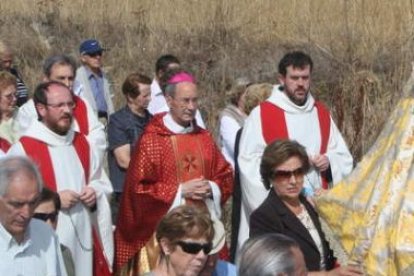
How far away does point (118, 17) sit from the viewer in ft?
55.1

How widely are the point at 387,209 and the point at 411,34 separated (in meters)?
6.93

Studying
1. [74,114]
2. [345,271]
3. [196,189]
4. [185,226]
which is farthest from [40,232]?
[74,114]

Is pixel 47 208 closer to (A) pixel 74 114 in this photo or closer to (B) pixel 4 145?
(B) pixel 4 145

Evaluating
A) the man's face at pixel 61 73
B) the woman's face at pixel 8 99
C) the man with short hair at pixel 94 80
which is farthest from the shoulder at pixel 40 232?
the man with short hair at pixel 94 80

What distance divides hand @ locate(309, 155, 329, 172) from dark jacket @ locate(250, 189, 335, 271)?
5.24 feet

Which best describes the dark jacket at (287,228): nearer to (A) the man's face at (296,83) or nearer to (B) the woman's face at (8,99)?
(A) the man's face at (296,83)

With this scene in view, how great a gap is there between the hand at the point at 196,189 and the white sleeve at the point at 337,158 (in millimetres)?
902

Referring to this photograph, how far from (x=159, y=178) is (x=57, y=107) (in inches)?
32.8

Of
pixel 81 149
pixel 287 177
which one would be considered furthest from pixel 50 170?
pixel 287 177

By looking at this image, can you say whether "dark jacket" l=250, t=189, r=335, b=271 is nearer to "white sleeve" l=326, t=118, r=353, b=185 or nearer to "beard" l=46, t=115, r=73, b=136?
"beard" l=46, t=115, r=73, b=136

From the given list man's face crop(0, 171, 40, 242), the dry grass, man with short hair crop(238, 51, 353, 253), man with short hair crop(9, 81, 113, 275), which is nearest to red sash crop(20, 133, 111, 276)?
man with short hair crop(9, 81, 113, 275)

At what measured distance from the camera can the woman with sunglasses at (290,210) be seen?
19.5 feet

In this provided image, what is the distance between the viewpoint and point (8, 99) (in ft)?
24.5

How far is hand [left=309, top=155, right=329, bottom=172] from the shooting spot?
7.60 m
